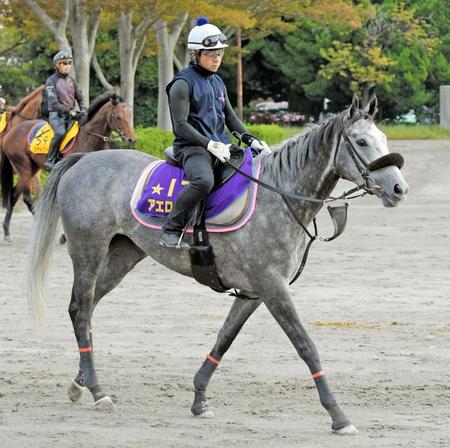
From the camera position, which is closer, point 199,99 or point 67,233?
point 199,99

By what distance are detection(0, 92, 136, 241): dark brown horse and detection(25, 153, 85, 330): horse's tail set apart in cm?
852

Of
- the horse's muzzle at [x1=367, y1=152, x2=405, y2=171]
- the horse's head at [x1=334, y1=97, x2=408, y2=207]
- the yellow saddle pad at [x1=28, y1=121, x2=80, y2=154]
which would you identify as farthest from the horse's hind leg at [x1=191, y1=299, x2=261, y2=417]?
the yellow saddle pad at [x1=28, y1=121, x2=80, y2=154]

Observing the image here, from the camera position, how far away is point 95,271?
8.63 meters

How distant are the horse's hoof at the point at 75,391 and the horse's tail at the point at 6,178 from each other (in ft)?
35.4

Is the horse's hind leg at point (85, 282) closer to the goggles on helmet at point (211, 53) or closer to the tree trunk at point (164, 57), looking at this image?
the goggles on helmet at point (211, 53)

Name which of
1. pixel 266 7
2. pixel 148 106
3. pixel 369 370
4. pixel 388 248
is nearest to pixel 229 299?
pixel 369 370

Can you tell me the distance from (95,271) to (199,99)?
1376 mm

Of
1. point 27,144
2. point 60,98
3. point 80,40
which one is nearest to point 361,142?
point 60,98

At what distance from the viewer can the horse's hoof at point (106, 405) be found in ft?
26.5

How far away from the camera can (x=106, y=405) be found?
8.10 meters

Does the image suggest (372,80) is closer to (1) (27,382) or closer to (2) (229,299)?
(2) (229,299)

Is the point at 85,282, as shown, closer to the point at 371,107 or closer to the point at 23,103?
the point at 371,107

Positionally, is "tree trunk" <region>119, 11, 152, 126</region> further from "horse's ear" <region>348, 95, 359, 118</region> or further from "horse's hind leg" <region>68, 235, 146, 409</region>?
"horse's ear" <region>348, 95, 359, 118</region>

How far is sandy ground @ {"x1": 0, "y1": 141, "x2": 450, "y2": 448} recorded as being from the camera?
7.44 m
